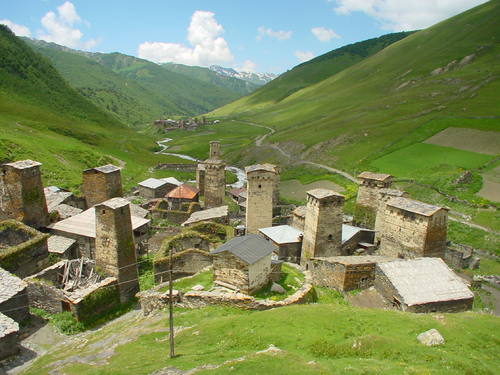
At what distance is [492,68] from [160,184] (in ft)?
357

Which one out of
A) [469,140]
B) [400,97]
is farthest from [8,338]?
[400,97]

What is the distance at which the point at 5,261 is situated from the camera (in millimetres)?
24172

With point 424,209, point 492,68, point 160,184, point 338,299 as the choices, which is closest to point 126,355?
point 338,299

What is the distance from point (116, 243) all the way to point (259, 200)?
596 inches

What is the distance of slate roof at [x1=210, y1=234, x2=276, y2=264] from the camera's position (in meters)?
21.6

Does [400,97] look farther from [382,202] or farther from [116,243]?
[116,243]

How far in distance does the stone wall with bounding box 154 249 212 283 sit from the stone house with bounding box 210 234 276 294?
4770mm

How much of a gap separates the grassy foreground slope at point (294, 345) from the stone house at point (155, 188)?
132ft

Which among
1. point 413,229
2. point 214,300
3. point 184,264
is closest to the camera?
point 214,300

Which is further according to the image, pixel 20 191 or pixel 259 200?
pixel 259 200

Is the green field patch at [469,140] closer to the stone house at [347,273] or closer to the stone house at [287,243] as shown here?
the stone house at [287,243]

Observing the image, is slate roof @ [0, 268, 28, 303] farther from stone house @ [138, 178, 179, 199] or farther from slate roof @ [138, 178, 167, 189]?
slate roof @ [138, 178, 167, 189]

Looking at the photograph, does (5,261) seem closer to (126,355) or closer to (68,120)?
(126,355)

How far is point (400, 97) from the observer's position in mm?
110812
